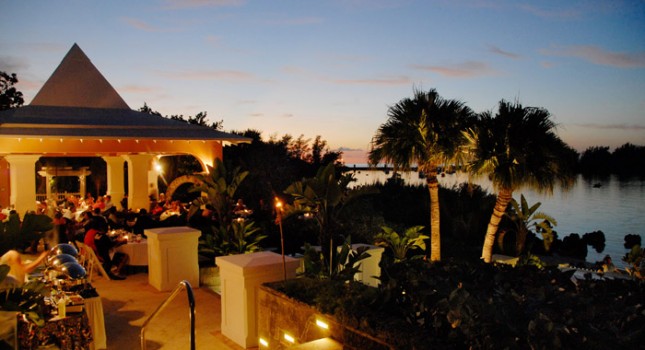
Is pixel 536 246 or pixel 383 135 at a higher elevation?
pixel 383 135

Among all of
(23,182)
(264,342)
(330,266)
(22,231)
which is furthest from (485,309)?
(23,182)

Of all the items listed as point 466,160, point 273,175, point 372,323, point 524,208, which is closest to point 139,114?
point 273,175

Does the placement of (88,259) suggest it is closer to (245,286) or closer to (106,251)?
(106,251)

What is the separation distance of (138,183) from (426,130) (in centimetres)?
1080

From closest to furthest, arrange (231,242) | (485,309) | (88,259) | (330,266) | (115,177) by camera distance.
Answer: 1. (485,309)
2. (330,266)
3. (88,259)
4. (231,242)
5. (115,177)

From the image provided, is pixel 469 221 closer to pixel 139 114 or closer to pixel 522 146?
pixel 522 146

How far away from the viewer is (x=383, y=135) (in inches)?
528

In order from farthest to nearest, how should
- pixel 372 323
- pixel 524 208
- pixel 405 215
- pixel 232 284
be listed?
pixel 405 215 → pixel 524 208 → pixel 232 284 → pixel 372 323

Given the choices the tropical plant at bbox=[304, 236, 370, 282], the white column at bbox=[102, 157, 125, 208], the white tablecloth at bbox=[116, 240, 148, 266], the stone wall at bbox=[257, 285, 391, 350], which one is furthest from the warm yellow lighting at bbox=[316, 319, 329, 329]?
the white column at bbox=[102, 157, 125, 208]

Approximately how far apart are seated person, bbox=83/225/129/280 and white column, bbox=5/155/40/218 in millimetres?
5661

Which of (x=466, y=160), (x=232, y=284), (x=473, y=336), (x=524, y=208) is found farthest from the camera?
(x=524, y=208)

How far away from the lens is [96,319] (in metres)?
6.10

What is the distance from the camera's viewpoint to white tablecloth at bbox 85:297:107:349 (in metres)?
6.03

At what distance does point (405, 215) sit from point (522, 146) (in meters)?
12.6
